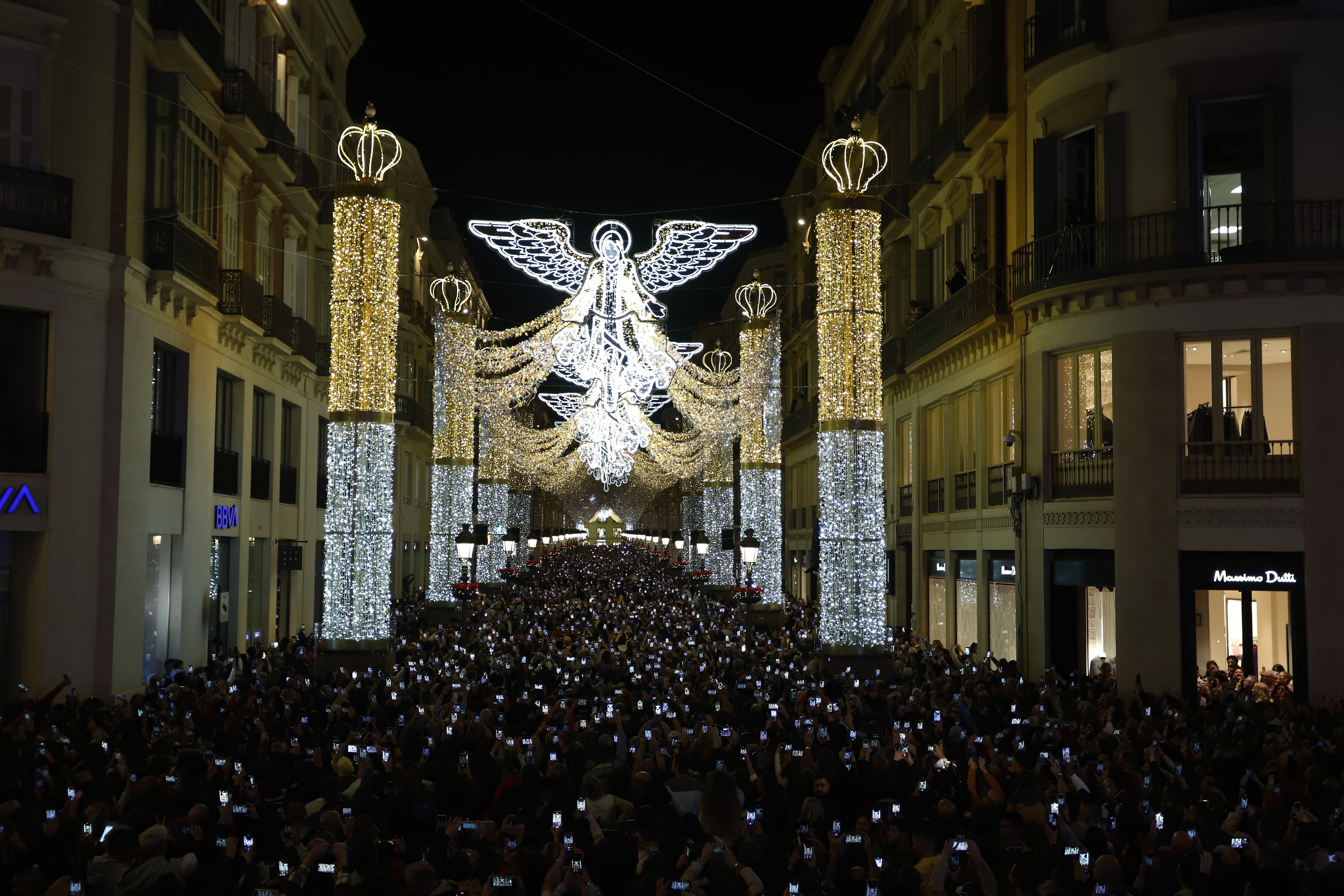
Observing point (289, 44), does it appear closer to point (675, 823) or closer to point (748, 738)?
point (748, 738)

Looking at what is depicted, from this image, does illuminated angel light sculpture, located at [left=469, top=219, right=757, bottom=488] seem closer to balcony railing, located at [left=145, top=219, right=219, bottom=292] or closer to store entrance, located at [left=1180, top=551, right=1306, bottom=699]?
balcony railing, located at [left=145, top=219, right=219, bottom=292]

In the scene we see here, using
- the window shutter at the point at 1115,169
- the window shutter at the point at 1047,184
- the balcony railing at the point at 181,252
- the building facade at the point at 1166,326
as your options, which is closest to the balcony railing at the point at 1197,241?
the building facade at the point at 1166,326

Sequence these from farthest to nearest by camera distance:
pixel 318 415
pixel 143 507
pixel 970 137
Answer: pixel 318 415 < pixel 970 137 < pixel 143 507

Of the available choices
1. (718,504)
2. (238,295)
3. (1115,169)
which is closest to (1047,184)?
(1115,169)

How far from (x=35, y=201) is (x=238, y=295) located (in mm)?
6722

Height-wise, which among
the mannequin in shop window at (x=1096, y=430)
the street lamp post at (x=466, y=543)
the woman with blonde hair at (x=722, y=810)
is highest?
the mannequin in shop window at (x=1096, y=430)

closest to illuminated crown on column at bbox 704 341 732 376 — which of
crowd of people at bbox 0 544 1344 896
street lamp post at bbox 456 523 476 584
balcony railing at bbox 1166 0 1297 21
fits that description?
street lamp post at bbox 456 523 476 584

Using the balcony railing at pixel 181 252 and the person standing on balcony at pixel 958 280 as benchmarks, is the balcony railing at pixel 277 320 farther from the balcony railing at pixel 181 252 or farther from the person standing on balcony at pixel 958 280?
the person standing on balcony at pixel 958 280

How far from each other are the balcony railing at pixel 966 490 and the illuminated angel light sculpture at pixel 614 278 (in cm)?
677

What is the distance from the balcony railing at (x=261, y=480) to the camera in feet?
96.4

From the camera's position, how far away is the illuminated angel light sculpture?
24594mm

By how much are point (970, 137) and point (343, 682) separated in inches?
636

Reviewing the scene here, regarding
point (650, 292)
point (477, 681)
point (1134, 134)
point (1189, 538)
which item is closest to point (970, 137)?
point (1134, 134)

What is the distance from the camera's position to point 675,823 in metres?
8.39
